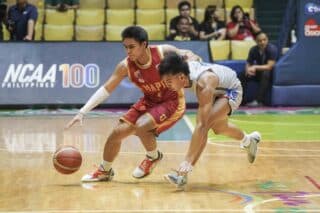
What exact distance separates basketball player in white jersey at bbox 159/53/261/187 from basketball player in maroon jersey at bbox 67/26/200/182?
0.96 ft

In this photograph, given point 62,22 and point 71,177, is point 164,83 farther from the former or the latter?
point 62,22

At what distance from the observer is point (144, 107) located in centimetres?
802

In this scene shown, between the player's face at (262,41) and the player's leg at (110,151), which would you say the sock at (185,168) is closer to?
the player's leg at (110,151)

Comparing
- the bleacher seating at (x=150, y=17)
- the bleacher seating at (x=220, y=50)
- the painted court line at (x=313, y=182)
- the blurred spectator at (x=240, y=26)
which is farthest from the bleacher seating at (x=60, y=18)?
the painted court line at (x=313, y=182)

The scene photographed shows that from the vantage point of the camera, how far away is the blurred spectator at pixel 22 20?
15.6 metres

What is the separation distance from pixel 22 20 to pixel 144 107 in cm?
827

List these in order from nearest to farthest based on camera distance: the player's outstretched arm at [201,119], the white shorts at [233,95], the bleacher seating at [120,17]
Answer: the player's outstretched arm at [201,119] < the white shorts at [233,95] < the bleacher seating at [120,17]

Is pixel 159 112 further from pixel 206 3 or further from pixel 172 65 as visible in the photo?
pixel 206 3

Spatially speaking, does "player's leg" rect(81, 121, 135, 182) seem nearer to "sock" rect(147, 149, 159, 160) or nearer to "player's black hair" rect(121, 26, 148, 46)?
"sock" rect(147, 149, 159, 160)

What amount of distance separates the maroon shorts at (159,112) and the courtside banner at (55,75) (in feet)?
21.1

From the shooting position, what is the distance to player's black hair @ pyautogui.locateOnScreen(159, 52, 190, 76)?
7.18 m

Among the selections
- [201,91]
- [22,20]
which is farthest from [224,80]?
[22,20]

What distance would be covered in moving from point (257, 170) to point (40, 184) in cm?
241

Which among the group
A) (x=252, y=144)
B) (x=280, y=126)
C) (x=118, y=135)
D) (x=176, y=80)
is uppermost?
(x=176, y=80)
